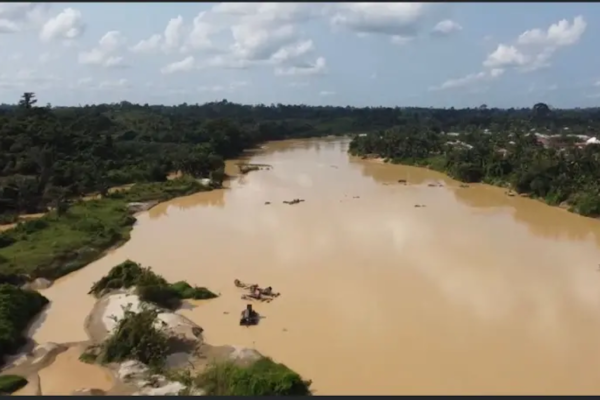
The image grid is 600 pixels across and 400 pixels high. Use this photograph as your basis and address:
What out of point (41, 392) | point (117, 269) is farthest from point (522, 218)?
point (41, 392)

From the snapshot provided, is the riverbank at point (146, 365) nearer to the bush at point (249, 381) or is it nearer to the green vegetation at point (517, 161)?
the bush at point (249, 381)

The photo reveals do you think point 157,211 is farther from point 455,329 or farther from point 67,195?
point 455,329

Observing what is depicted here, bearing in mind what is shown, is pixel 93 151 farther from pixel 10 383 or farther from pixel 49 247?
pixel 10 383

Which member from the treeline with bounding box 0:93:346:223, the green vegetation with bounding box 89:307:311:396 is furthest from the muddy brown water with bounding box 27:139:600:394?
the treeline with bounding box 0:93:346:223

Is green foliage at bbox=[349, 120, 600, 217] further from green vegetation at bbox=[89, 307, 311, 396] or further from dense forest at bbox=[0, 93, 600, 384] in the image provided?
green vegetation at bbox=[89, 307, 311, 396]

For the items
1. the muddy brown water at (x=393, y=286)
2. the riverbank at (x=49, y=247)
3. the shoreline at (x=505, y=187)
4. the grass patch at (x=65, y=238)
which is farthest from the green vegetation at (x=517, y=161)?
the grass patch at (x=65, y=238)

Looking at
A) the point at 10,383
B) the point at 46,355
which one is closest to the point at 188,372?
the point at 10,383
